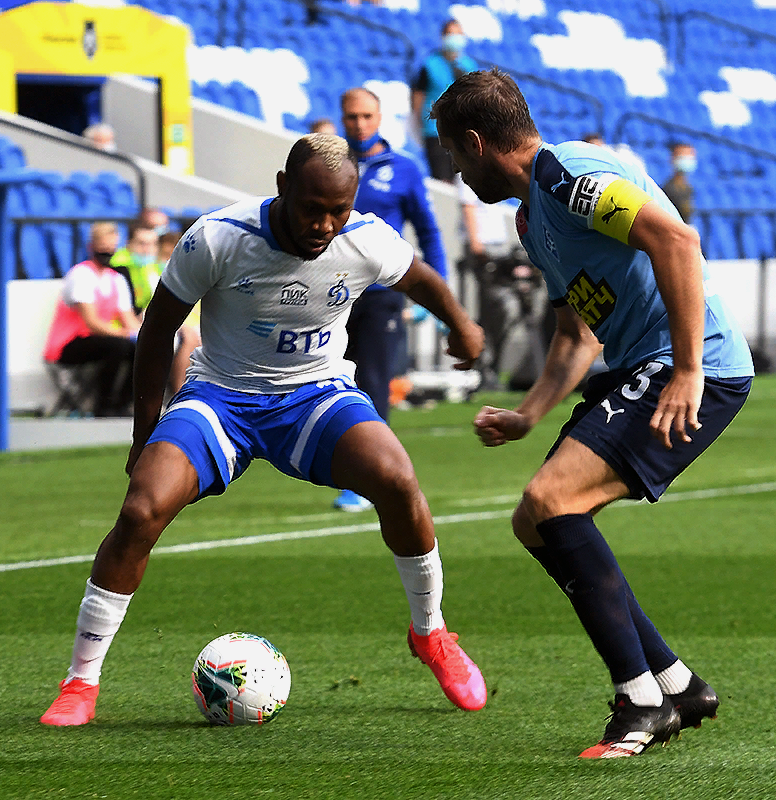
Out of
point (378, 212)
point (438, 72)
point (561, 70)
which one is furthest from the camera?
point (561, 70)

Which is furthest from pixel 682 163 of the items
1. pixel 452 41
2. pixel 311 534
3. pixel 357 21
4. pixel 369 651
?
pixel 369 651

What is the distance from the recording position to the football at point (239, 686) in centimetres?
419

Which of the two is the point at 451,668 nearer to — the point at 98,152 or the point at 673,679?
the point at 673,679

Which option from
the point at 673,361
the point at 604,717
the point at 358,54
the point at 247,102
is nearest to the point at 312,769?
the point at 604,717

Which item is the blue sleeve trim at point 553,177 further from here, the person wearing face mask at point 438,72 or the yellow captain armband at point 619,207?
the person wearing face mask at point 438,72

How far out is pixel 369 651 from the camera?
17.0 ft

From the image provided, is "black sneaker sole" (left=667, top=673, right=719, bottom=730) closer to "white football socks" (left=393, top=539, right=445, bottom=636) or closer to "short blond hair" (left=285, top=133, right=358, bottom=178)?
"white football socks" (left=393, top=539, right=445, bottom=636)

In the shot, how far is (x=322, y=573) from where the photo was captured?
674 cm

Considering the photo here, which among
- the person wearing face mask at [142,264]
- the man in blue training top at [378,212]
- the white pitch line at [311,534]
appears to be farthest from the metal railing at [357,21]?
the man in blue training top at [378,212]

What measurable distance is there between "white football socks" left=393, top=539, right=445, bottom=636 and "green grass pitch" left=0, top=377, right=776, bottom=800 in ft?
0.75

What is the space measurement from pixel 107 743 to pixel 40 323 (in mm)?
9060

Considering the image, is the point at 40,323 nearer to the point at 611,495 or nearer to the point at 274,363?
the point at 274,363

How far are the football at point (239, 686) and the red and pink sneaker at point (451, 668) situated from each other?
0.47 metres

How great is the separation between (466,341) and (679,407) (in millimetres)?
1369
